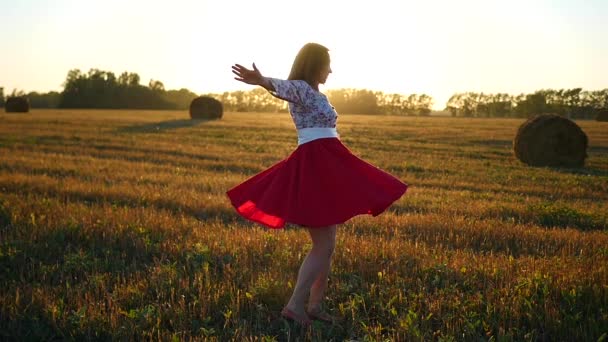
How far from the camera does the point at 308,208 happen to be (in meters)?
4.18

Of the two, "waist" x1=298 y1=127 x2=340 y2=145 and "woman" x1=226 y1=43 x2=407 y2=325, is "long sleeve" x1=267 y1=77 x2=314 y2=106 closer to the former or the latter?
"woman" x1=226 y1=43 x2=407 y2=325

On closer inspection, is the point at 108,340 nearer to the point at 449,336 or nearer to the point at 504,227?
the point at 449,336

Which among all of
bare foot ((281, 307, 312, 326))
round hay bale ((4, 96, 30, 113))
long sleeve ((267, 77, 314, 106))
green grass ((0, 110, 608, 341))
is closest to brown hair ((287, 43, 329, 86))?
long sleeve ((267, 77, 314, 106))

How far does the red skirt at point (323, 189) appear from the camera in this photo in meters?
4.18

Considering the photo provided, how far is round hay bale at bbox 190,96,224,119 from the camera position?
47.8 meters

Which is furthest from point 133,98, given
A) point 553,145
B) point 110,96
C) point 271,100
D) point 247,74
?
point 247,74

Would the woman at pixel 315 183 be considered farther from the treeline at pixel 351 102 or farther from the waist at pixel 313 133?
the treeline at pixel 351 102

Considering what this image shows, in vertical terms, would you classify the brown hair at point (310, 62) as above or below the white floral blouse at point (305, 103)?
above

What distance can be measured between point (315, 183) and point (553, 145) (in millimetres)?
18699

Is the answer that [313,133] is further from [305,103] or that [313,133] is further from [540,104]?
[540,104]

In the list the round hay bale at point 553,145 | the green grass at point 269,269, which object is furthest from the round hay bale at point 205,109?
the green grass at point 269,269

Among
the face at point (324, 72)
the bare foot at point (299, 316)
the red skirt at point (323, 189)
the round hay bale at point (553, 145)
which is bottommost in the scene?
the bare foot at point (299, 316)

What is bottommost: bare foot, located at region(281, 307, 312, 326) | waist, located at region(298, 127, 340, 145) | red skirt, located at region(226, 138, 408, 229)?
bare foot, located at region(281, 307, 312, 326)

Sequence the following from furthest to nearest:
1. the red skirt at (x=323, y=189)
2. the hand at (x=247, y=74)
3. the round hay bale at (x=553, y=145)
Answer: the round hay bale at (x=553, y=145), the red skirt at (x=323, y=189), the hand at (x=247, y=74)
